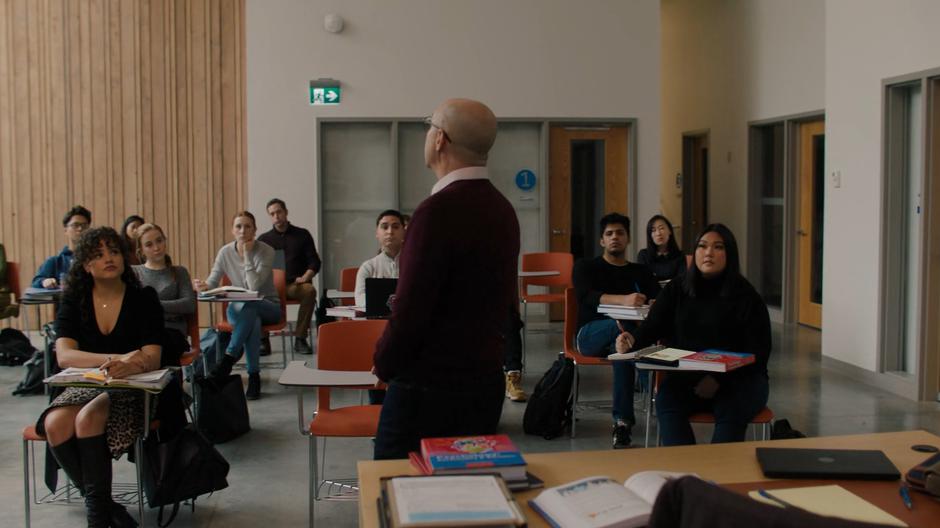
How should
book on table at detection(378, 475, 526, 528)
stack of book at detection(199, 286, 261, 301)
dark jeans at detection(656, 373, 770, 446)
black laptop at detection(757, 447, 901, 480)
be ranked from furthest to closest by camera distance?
stack of book at detection(199, 286, 261, 301)
dark jeans at detection(656, 373, 770, 446)
black laptop at detection(757, 447, 901, 480)
book on table at detection(378, 475, 526, 528)

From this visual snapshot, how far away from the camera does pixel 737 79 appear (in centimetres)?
1198

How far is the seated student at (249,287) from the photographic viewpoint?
7141 mm

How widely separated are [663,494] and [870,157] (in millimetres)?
6543

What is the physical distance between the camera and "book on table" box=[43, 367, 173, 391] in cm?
392

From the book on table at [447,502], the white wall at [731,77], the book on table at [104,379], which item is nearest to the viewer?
the book on table at [447,502]

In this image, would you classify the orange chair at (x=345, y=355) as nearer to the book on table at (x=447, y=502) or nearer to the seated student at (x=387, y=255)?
the seated student at (x=387, y=255)

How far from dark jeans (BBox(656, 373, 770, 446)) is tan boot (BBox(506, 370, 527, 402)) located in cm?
242

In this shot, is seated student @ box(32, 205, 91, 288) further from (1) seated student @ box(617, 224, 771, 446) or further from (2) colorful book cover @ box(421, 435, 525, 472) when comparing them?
(2) colorful book cover @ box(421, 435, 525, 472)

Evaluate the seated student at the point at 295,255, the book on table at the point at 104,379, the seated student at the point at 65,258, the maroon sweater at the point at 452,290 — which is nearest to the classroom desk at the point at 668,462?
the maroon sweater at the point at 452,290

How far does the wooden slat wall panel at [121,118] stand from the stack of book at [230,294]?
12.4 ft

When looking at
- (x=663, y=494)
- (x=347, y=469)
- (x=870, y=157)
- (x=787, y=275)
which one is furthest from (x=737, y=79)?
(x=663, y=494)

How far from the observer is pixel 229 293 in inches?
274

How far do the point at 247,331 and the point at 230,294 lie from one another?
382mm

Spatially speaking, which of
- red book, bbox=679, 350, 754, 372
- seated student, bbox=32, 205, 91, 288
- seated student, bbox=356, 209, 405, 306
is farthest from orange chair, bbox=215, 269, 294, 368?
red book, bbox=679, 350, 754, 372
